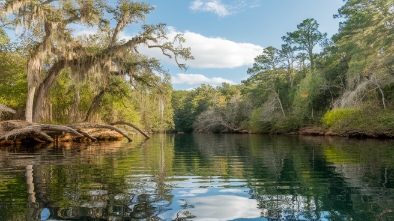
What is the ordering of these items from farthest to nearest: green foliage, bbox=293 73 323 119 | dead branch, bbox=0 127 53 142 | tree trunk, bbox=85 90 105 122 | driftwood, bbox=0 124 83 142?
green foliage, bbox=293 73 323 119 → tree trunk, bbox=85 90 105 122 → driftwood, bbox=0 124 83 142 → dead branch, bbox=0 127 53 142

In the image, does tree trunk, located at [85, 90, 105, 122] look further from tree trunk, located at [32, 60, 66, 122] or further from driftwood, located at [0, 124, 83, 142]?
driftwood, located at [0, 124, 83, 142]

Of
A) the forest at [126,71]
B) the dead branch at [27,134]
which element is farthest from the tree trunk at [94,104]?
the dead branch at [27,134]

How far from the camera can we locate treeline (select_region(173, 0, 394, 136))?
24156 mm

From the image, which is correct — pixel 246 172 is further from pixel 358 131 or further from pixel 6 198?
pixel 358 131

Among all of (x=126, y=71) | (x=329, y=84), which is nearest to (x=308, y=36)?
(x=329, y=84)

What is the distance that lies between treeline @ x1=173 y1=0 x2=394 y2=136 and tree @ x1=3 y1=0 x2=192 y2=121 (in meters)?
15.4

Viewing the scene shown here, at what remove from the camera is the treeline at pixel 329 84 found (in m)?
24.2

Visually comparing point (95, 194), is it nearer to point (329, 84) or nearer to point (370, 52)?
point (370, 52)

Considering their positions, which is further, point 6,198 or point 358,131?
point 358,131

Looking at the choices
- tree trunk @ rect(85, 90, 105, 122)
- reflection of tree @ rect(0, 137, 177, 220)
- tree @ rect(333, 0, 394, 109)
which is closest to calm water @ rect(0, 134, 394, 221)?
reflection of tree @ rect(0, 137, 177, 220)

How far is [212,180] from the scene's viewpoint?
608 centimetres

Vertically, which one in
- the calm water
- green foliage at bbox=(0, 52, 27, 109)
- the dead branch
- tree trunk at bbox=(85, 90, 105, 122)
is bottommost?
the calm water

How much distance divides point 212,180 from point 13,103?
2215 cm

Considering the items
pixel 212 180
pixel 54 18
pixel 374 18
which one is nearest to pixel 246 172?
pixel 212 180
